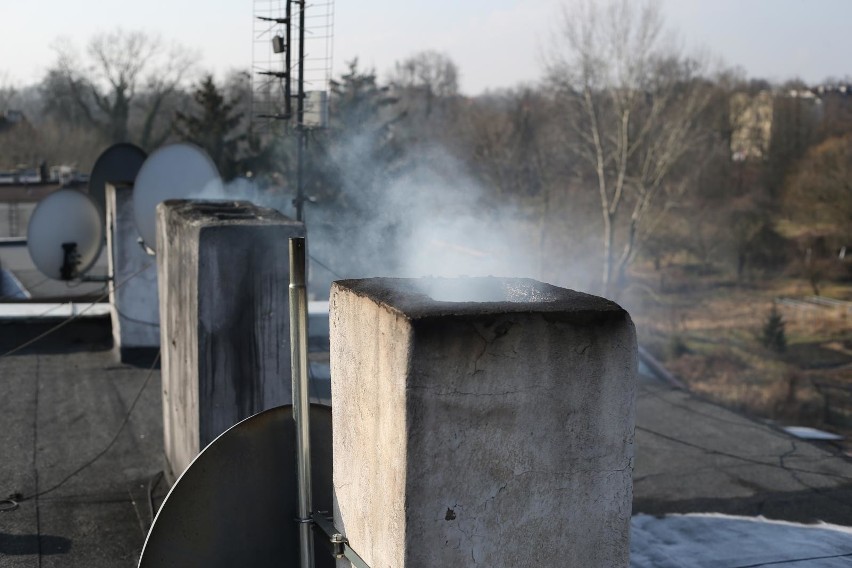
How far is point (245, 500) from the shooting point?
11.2 feet

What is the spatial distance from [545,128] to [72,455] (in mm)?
32774

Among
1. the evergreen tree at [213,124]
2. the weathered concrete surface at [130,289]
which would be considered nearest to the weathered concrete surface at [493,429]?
the weathered concrete surface at [130,289]

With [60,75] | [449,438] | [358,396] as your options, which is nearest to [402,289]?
[358,396]

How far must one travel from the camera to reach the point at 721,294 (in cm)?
3177

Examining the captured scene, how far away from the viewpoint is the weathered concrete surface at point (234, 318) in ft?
15.5

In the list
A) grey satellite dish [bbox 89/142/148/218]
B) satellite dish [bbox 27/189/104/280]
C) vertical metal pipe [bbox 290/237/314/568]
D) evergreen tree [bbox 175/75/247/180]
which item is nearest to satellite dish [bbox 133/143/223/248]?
satellite dish [bbox 27/189/104/280]

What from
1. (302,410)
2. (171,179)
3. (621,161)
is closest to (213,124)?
(621,161)

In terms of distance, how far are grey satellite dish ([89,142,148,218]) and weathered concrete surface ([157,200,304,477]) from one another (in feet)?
25.0

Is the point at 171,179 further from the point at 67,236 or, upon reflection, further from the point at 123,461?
the point at 67,236

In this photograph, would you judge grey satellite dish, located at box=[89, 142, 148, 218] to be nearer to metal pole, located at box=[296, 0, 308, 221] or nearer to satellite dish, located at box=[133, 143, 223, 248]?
metal pole, located at box=[296, 0, 308, 221]

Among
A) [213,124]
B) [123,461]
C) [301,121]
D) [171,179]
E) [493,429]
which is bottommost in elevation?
[123,461]

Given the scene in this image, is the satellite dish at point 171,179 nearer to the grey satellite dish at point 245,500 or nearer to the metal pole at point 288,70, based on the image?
the metal pole at point 288,70

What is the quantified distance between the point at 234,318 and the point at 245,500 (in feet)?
5.08

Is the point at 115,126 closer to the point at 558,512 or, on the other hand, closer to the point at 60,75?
the point at 60,75
